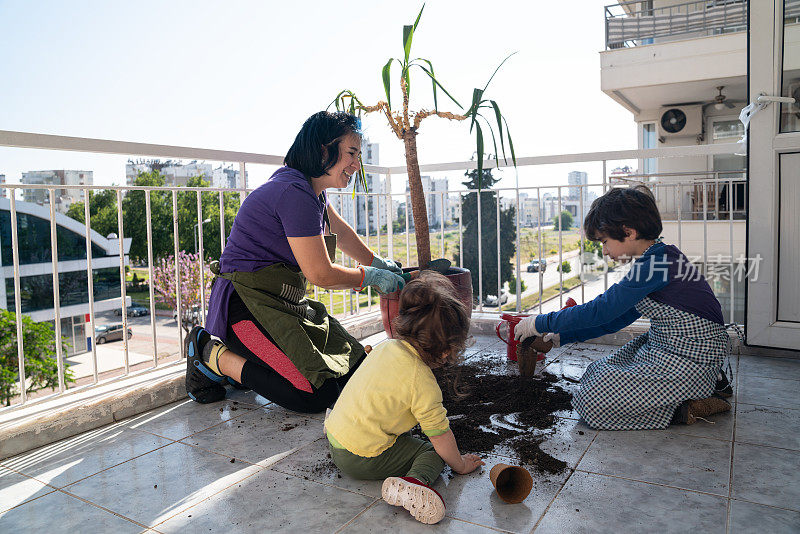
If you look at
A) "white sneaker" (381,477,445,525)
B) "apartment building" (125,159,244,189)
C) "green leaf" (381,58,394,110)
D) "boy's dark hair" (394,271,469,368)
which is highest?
"apartment building" (125,159,244,189)

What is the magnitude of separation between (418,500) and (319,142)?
139 centimetres

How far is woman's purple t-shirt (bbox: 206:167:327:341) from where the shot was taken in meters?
2.00

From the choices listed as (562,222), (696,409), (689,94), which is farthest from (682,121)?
(696,409)

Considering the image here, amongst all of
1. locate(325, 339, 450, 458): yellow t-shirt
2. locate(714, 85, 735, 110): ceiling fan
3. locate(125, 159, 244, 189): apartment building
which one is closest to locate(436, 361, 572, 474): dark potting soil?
locate(325, 339, 450, 458): yellow t-shirt

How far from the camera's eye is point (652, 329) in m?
2.08

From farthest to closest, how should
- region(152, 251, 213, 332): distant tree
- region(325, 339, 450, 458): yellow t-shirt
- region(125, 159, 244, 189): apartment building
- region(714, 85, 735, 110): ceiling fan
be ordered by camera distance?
1. region(125, 159, 244, 189): apartment building
2. region(714, 85, 735, 110): ceiling fan
3. region(152, 251, 213, 332): distant tree
4. region(325, 339, 450, 458): yellow t-shirt

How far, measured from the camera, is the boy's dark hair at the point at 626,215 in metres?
1.99

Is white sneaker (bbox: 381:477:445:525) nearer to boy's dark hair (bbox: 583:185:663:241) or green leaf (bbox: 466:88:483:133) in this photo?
boy's dark hair (bbox: 583:185:663:241)

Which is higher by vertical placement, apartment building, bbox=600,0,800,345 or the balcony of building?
apartment building, bbox=600,0,800,345

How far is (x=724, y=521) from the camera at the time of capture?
4.21 ft

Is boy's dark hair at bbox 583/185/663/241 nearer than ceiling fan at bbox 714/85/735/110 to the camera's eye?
Yes

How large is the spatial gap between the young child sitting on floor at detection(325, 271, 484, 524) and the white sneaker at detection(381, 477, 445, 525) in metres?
0.05

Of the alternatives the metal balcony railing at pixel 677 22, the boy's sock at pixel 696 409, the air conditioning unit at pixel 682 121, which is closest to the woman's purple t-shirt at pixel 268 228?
the boy's sock at pixel 696 409

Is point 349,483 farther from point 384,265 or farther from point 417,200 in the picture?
point 417,200
